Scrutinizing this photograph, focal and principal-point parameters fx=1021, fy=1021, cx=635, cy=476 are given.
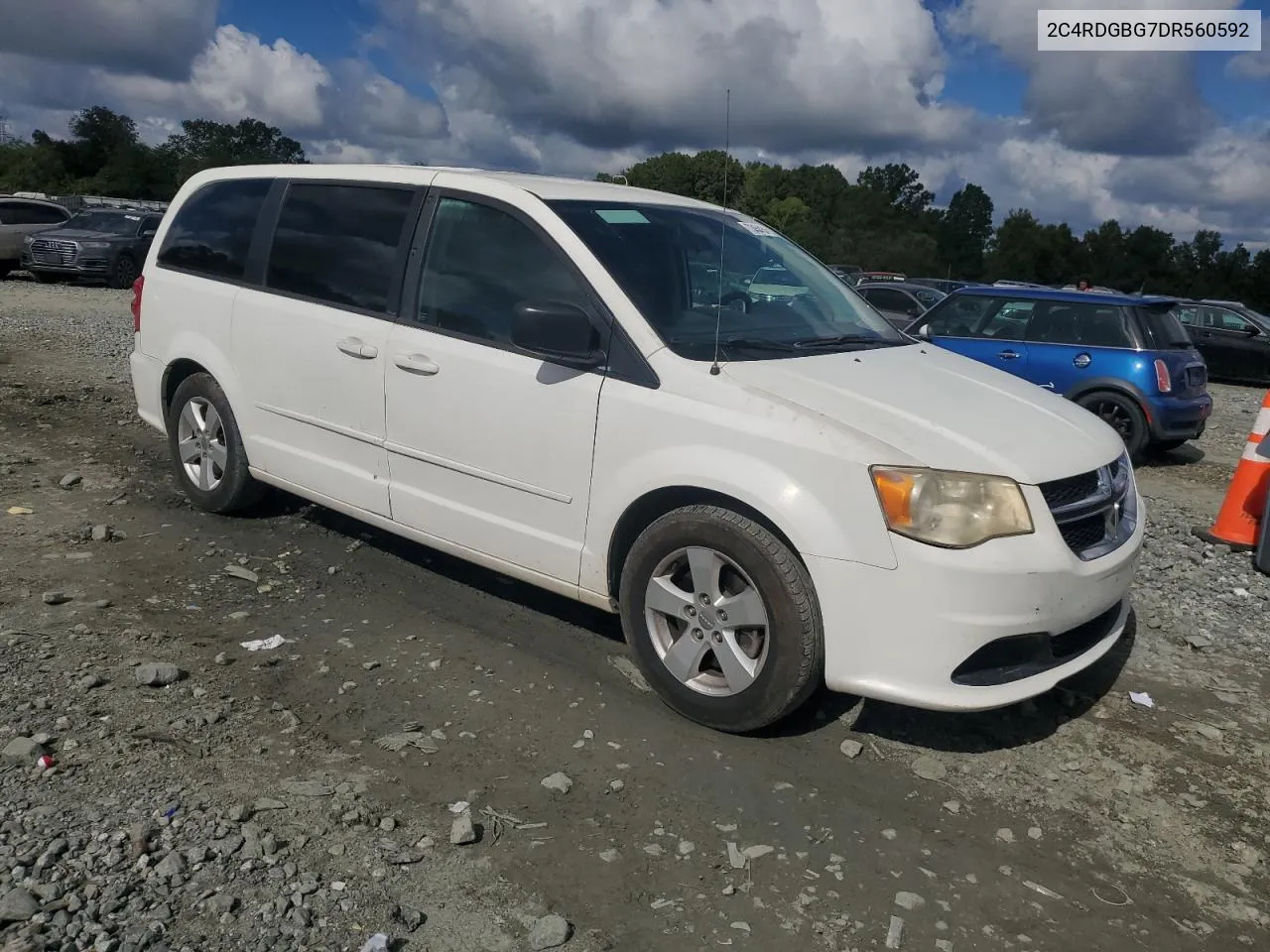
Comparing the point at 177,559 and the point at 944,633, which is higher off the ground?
the point at 944,633

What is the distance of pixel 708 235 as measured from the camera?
4586 millimetres

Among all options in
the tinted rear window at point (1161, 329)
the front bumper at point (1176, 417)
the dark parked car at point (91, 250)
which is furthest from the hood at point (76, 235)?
the front bumper at point (1176, 417)

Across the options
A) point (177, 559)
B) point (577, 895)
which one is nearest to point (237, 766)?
point (577, 895)

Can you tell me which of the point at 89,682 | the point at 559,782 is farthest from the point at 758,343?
the point at 89,682

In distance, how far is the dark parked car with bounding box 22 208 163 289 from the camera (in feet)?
69.4

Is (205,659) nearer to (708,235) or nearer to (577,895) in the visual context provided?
(577,895)

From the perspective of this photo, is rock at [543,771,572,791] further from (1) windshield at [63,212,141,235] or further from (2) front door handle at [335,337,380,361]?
(1) windshield at [63,212,141,235]

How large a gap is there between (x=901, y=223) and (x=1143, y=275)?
24.4 metres

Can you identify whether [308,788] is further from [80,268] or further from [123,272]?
[123,272]

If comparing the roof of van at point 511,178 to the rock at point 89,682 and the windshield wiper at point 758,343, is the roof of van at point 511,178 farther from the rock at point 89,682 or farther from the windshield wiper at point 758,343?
the rock at point 89,682

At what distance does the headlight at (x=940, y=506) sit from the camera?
10.6 feet

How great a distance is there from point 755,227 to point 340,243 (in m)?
2.01

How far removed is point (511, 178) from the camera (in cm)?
461

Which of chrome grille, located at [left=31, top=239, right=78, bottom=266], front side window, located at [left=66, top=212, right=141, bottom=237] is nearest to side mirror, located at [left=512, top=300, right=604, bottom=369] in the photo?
chrome grille, located at [left=31, top=239, right=78, bottom=266]
